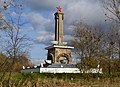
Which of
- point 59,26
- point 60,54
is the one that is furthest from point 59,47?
point 59,26

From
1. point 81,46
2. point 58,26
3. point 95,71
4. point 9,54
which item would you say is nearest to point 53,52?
point 58,26

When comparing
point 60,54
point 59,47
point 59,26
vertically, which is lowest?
point 60,54

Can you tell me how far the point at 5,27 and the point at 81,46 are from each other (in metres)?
25.3

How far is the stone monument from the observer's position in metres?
53.7

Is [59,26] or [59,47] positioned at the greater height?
[59,26]

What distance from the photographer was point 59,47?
53.6 m

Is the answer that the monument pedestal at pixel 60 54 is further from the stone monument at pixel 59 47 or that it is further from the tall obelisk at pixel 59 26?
the tall obelisk at pixel 59 26

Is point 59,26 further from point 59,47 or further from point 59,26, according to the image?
point 59,47

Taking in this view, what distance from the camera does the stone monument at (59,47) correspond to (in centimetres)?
5366

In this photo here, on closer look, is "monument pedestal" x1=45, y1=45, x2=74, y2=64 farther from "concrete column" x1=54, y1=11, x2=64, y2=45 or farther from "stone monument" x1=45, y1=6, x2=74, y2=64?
"concrete column" x1=54, y1=11, x2=64, y2=45

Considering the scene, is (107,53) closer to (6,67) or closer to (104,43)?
(104,43)

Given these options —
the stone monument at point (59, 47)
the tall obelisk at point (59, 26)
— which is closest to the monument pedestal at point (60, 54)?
the stone monument at point (59, 47)

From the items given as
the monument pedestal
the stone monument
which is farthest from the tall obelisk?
the monument pedestal

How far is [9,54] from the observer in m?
10.9
